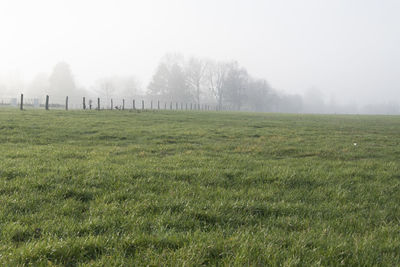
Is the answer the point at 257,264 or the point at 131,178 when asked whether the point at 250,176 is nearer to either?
the point at 131,178

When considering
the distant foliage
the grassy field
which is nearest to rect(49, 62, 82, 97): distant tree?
the distant foliage

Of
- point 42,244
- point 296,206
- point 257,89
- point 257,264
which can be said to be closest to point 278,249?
point 257,264

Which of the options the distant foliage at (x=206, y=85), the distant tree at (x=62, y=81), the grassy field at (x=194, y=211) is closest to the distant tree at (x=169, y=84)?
the distant foliage at (x=206, y=85)

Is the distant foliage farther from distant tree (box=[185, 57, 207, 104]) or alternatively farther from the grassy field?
the grassy field

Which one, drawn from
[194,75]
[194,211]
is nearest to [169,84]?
[194,75]

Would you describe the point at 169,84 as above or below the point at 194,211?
above

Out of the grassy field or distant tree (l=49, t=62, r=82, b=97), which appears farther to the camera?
distant tree (l=49, t=62, r=82, b=97)

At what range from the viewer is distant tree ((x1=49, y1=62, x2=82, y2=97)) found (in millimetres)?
112188

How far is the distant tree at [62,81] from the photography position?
112188 mm

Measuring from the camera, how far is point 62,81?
371ft

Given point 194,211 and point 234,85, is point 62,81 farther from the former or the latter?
point 194,211

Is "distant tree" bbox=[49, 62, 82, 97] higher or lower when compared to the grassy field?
higher

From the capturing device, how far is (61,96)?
111 m

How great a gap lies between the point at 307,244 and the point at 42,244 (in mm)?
3595
